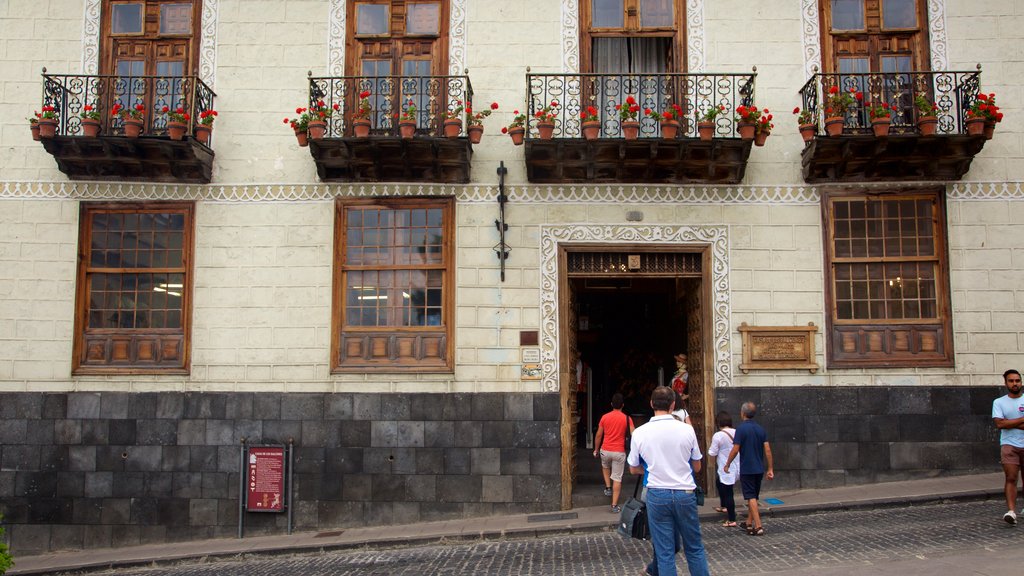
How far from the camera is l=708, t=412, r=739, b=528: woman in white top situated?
9789 mm

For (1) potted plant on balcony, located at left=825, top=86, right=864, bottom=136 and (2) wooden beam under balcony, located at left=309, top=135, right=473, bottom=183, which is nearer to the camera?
(1) potted plant on balcony, located at left=825, top=86, right=864, bottom=136

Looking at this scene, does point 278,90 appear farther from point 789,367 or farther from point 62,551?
point 789,367

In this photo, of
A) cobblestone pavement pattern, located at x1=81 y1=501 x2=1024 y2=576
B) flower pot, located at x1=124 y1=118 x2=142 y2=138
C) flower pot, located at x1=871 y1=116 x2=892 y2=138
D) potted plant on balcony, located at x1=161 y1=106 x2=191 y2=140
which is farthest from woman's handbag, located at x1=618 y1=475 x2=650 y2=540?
flower pot, located at x1=124 y1=118 x2=142 y2=138

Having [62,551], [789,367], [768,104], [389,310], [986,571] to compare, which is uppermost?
[768,104]

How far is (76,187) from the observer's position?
12.1m

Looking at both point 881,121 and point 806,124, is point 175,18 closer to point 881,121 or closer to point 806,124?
point 806,124

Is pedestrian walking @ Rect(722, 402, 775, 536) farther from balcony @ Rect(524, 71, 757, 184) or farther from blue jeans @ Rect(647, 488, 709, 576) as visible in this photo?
balcony @ Rect(524, 71, 757, 184)

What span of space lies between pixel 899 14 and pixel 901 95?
1442mm

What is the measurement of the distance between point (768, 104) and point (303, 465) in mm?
8846

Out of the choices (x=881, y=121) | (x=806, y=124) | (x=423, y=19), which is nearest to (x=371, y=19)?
(x=423, y=19)

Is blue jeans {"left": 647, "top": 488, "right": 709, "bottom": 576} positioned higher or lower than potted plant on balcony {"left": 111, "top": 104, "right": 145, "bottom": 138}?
lower

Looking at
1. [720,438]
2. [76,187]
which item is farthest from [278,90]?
[720,438]

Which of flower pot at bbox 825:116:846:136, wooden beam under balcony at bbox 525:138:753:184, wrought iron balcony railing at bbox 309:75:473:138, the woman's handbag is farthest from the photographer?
wrought iron balcony railing at bbox 309:75:473:138

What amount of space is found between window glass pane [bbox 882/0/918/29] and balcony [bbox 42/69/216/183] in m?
10.5
